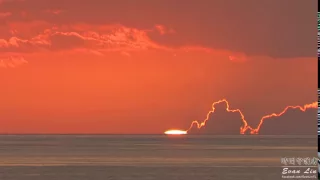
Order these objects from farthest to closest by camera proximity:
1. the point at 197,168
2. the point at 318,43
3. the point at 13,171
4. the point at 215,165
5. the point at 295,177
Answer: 1. the point at 215,165
2. the point at 197,168
3. the point at 13,171
4. the point at 295,177
5. the point at 318,43

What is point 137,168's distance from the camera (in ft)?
287

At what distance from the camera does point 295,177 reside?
65188 millimetres

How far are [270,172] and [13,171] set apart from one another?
34.7 m

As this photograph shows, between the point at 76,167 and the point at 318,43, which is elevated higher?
the point at 76,167

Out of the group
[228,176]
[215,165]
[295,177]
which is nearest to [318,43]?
[295,177]

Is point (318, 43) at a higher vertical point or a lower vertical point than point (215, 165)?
lower

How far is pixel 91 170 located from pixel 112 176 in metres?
9.34

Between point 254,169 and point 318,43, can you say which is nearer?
point 318,43

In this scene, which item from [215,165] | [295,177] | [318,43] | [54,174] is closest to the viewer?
[318,43]

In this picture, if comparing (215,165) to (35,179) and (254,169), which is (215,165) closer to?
(254,169)

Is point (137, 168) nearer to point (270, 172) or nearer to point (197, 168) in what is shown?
point (197, 168)

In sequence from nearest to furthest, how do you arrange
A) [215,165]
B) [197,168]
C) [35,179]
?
[35,179] → [197,168] → [215,165]

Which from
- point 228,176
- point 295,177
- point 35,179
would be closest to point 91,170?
point 35,179

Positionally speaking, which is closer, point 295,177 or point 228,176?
point 295,177
